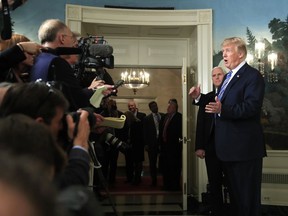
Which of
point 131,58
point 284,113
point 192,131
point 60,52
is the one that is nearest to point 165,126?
point 192,131

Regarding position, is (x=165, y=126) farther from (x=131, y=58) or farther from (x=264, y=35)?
(x=264, y=35)

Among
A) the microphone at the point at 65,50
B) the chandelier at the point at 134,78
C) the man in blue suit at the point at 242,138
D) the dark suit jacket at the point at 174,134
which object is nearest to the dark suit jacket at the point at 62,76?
the microphone at the point at 65,50

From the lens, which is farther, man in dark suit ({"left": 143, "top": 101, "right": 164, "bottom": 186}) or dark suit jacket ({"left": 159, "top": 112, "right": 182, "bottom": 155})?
man in dark suit ({"left": 143, "top": 101, "right": 164, "bottom": 186})

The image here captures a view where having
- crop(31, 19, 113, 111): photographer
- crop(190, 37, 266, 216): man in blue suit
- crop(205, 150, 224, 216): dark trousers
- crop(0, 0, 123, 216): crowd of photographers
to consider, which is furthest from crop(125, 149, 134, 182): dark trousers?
crop(31, 19, 113, 111): photographer

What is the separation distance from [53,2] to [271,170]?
14.0 ft

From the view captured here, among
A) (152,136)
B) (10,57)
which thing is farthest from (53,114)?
(152,136)

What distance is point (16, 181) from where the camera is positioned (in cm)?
48

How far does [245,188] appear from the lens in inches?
121

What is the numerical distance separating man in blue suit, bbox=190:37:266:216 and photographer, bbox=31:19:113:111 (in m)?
1.22

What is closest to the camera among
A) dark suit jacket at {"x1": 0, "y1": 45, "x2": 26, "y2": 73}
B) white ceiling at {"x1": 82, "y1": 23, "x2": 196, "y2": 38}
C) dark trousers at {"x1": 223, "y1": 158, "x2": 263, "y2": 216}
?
dark suit jacket at {"x1": 0, "y1": 45, "x2": 26, "y2": 73}

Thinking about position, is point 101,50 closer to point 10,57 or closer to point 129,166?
point 10,57

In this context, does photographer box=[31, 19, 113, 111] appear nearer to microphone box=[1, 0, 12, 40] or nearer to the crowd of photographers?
the crowd of photographers

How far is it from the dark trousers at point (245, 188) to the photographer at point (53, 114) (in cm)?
187

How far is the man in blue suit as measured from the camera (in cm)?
310
